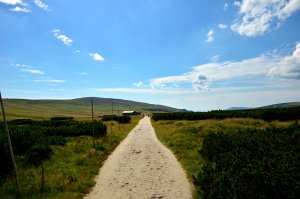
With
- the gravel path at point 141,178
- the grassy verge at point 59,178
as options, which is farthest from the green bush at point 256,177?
the grassy verge at point 59,178

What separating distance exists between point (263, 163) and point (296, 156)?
174 cm

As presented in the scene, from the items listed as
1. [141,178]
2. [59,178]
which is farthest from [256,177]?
[59,178]

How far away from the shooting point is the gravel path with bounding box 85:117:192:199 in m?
12.7

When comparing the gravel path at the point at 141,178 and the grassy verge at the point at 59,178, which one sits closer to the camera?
the gravel path at the point at 141,178

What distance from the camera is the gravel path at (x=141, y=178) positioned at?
1266 cm

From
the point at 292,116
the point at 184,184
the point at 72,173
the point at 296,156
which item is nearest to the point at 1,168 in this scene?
the point at 72,173

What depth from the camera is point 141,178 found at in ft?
50.8

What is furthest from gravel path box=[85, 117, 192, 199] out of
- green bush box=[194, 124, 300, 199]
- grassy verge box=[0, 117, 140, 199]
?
green bush box=[194, 124, 300, 199]

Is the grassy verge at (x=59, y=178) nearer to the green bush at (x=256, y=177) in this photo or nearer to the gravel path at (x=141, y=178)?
the gravel path at (x=141, y=178)

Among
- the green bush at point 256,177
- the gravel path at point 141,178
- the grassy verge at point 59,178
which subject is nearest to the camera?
the green bush at point 256,177

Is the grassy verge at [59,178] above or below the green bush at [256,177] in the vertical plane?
below

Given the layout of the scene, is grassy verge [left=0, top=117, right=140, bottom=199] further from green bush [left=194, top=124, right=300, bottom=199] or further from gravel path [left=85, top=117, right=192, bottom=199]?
green bush [left=194, top=124, right=300, bottom=199]

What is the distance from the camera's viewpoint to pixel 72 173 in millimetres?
16250

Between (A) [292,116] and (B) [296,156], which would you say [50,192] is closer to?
(B) [296,156]
